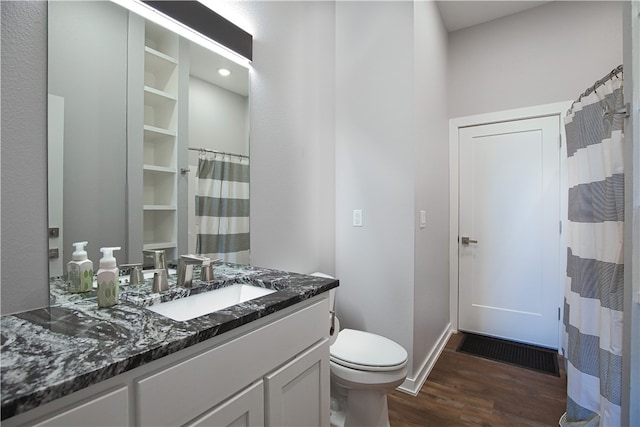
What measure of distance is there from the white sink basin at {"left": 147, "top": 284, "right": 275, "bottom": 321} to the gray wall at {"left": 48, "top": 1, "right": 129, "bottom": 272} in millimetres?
253

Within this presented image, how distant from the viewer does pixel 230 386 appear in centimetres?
76

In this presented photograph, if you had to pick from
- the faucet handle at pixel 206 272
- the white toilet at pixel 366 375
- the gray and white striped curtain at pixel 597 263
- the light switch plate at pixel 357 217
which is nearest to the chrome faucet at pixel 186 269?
the faucet handle at pixel 206 272

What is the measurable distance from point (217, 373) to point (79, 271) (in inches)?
21.8

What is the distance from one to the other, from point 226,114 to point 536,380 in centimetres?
266

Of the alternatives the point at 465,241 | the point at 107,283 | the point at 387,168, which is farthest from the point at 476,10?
the point at 107,283

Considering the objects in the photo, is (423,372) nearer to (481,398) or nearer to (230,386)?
(481,398)

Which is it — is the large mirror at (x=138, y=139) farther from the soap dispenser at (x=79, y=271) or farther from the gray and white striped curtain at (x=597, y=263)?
the gray and white striped curtain at (x=597, y=263)

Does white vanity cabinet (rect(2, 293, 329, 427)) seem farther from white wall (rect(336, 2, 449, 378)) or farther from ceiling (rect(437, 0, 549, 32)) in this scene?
ceiling (rect(437, 0, 549, 32))

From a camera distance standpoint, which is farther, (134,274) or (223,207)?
(223,207)

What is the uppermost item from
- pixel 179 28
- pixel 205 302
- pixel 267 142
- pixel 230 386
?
pixel 179 28

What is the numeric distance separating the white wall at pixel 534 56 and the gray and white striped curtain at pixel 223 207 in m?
2.37

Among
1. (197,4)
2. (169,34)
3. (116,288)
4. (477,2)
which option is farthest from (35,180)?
(477,2)

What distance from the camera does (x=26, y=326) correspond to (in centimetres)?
71

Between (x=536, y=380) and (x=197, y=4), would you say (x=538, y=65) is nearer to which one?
(x=536, y=380)
